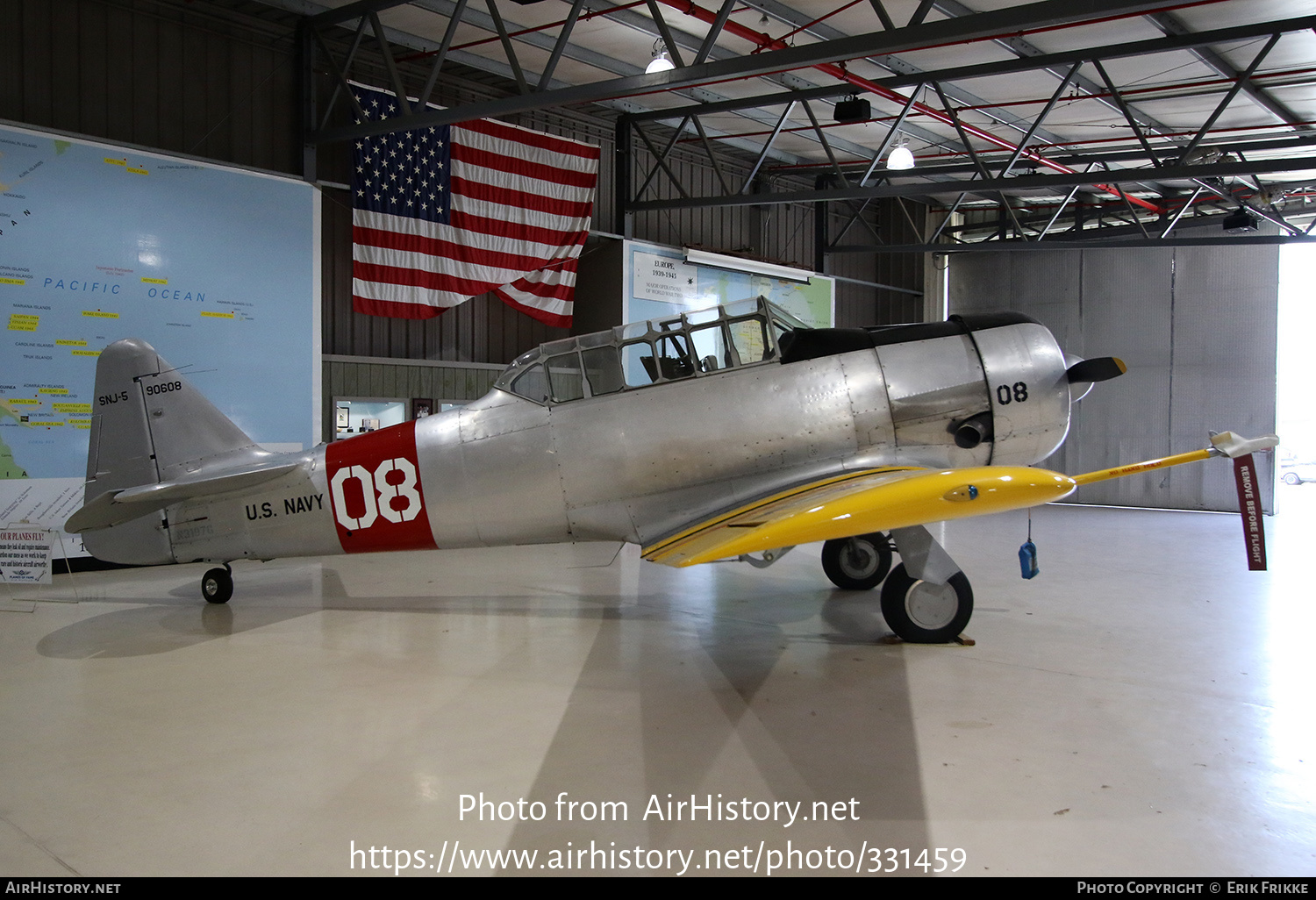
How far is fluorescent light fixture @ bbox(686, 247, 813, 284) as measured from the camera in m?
14.4

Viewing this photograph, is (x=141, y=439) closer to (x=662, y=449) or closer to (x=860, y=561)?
(x=662, y=449)

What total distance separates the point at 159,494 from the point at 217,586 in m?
1.24

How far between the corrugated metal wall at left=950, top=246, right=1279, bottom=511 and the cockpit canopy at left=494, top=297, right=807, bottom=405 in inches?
508

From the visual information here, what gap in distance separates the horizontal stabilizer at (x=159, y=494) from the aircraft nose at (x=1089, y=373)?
5.78m

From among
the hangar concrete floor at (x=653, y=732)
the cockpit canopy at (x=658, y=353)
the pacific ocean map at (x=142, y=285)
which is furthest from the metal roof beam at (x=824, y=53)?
the hangar concrete floor at (x=653, y=732)

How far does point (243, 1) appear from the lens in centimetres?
975

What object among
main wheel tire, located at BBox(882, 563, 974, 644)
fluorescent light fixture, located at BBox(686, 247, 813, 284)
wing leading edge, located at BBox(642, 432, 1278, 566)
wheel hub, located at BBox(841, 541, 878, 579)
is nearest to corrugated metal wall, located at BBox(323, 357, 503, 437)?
fluorescent light fixture, located at BBox(686, 247, 813, 284)

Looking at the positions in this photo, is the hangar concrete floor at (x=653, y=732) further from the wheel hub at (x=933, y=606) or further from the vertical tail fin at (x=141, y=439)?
the vertical tail fin at (x=141, y=439)

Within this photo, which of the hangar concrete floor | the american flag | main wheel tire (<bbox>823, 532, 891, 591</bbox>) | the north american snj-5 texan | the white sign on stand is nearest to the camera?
the hangar concrete floor

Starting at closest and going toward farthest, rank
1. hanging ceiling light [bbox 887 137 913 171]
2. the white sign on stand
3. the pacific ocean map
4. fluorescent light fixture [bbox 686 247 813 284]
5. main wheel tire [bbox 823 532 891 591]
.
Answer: the white sign on stand, main wheel tire [bbox 823 532 891 591], the pacific ocean map, hanging ceiling light [bbox 887 137 913 171], fluorescent light fixture [bbox 686 247 813 284]

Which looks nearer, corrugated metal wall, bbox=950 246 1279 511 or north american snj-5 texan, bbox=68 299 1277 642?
north american snj-5 texan, bbox=68 299 1277 642

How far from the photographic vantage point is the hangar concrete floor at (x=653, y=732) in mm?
3035

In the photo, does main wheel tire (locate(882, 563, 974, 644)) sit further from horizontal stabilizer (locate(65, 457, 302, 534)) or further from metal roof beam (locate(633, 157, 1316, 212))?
metal roof beam (locate(633, 157, 1316, 212))

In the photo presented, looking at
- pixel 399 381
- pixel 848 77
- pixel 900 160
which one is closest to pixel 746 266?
pixel 900 160
